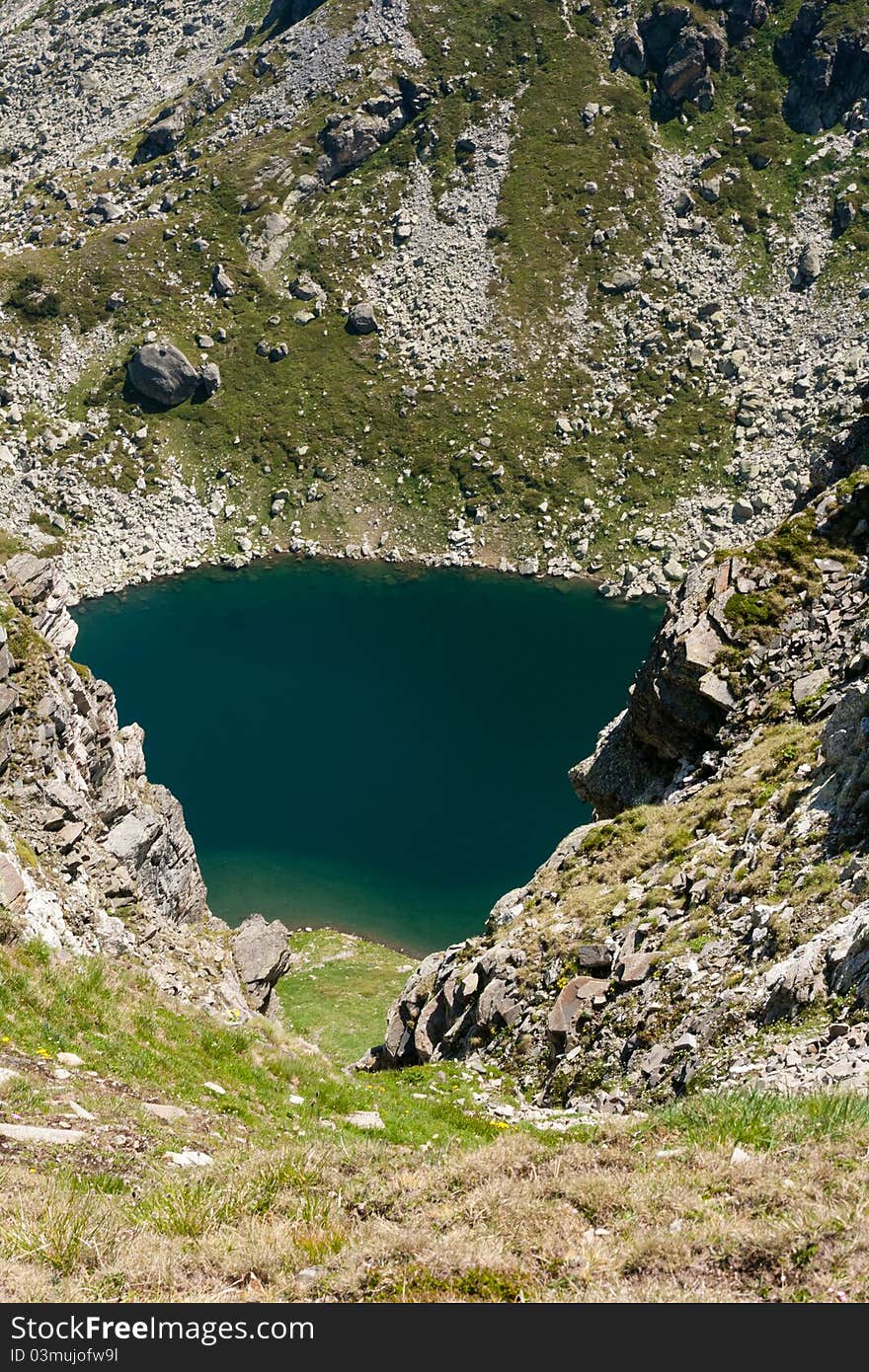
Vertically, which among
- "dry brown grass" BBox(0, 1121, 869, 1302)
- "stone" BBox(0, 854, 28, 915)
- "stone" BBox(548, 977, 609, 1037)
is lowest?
"dry brown grass" BBox(0, 1121, 869, 1302)

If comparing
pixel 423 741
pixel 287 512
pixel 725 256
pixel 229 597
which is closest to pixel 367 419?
pixel 287 512

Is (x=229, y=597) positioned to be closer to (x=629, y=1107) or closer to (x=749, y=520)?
(x=749, y=520)

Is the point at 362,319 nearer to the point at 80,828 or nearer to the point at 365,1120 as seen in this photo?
the point at 80,828

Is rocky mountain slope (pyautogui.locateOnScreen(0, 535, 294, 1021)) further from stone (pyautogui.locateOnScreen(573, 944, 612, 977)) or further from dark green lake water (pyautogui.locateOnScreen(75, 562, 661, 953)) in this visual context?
dark green lake water (pyautogui.locateOnScreen(75, 562, 661, 953))

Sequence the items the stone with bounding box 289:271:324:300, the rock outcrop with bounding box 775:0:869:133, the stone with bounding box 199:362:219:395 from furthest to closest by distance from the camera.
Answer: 1. the stone with bounding box 289:271:324:300
2. the rock outcrop with bounding box 775:0:869:133
3. the stone with bounding box 199:362:219:395

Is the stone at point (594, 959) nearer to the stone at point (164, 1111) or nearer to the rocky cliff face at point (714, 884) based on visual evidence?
the rocky cliff face at point (714, 884)

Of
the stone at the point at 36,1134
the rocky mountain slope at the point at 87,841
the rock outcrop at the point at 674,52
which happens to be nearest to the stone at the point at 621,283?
the rock outcrop at the point at 674,52

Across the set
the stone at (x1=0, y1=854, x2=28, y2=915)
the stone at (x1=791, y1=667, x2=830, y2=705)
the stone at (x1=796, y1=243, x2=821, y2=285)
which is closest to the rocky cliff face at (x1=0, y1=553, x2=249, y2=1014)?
the stone at (x1=0, y1=854, x2=28, y2=915)
